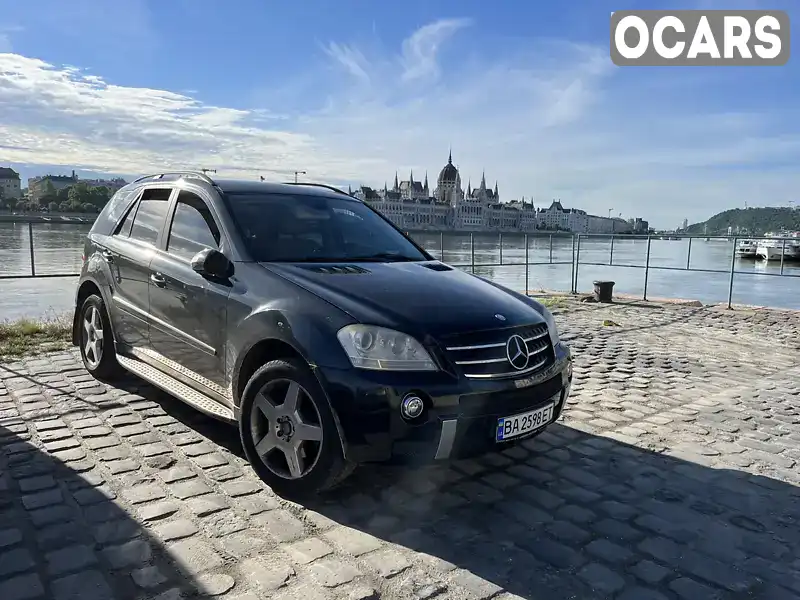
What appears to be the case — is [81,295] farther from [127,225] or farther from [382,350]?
[382,350]

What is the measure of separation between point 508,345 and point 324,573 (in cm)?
141

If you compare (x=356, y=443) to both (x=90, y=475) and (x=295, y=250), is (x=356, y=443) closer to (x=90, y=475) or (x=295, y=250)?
(x=295, y=250)

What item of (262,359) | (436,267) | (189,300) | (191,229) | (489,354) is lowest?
(262,359)

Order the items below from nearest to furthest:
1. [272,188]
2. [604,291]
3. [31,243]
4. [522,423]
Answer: [522,423] < [272,188] < [31,243] < [604,291]

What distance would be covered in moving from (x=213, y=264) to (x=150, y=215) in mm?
1468

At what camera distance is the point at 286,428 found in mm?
3107

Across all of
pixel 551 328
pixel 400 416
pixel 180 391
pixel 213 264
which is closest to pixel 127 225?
pixel 180 391

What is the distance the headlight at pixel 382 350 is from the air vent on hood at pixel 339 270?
65 cm

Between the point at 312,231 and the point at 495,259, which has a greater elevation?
the point at 312,231

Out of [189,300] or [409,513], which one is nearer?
[409,513]

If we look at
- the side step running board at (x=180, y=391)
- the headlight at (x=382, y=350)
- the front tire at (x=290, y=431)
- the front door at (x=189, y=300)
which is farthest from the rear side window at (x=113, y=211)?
the headlight at (x=382, y=350)

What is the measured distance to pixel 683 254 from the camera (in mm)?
15773

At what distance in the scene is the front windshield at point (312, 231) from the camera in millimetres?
3709

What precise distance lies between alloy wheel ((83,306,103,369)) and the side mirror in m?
2.09
